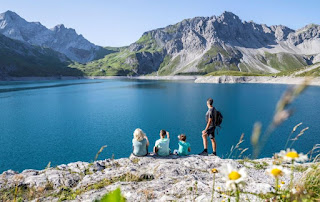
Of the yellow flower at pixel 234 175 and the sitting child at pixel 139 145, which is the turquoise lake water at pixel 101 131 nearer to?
the sitting child at pixel 139 145

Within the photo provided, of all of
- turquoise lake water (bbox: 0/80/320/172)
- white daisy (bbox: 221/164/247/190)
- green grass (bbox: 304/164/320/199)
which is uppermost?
white daisy (bbox: 221/164/247/190)

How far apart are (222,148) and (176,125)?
13785 mm

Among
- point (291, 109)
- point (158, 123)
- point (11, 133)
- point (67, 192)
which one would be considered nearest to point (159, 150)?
point (67, 192)

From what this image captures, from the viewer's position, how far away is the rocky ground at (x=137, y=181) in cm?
565

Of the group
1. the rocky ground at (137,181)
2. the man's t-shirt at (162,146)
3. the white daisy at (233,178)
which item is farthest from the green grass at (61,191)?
the white daisy at (233,178)

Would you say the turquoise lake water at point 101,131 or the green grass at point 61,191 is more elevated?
the green grass at point 61,191

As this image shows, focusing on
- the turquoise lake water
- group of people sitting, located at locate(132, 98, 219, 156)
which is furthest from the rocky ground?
the turquoise lake water

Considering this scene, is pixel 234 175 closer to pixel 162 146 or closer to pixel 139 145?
pixel 139 145

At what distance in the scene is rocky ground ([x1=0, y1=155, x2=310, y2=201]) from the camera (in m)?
5.65

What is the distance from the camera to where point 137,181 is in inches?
308

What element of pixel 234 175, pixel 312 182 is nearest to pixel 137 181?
pixel 312 182

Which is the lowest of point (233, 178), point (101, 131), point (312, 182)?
point (101, 131)

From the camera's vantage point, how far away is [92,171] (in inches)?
389

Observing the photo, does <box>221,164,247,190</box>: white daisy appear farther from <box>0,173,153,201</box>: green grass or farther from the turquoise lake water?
the turquoise lake water
